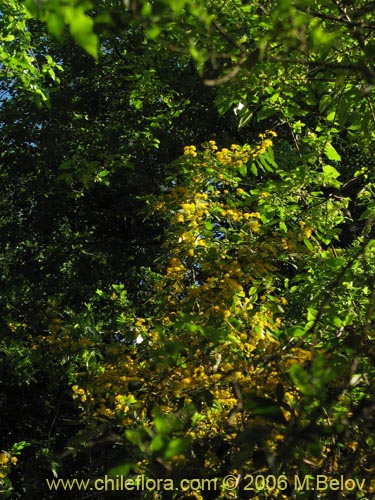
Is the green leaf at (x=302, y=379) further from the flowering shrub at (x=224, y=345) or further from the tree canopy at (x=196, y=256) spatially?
the flowering shrub at (x=224, y=345)

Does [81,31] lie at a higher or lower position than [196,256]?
higher

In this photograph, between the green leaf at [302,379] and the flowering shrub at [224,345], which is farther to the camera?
the flowering shrub at [224,345]

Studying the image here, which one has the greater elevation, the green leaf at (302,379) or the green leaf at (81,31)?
the green leaf at (81,31)

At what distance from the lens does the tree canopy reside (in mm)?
1960

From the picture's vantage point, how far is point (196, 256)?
3.98 meters

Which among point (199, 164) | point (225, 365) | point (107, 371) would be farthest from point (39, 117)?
point (225, 365)

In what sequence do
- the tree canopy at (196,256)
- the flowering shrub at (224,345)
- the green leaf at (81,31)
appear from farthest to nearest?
the flowering shrub at (224,345), the tree canopy at (196,256), the green leaf at (81,31)

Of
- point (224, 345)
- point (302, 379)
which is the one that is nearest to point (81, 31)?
point (302, 379)

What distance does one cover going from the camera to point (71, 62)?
10289 mm

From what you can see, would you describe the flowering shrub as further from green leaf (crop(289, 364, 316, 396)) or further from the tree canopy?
green leaf (crop(289, 364, 316, 396))

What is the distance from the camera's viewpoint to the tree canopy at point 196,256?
1.96 m

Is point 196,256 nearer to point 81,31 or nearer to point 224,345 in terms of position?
point 224,345

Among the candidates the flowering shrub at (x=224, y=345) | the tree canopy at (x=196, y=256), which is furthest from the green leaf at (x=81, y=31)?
the flowering shrub at (x=224, y=345)

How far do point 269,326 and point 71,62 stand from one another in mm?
7897
